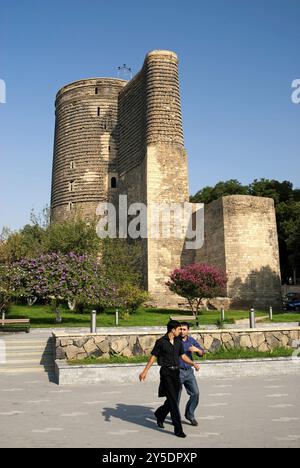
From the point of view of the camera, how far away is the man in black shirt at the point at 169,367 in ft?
16.2

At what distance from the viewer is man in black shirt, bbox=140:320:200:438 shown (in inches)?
194

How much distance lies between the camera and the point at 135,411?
574 cm

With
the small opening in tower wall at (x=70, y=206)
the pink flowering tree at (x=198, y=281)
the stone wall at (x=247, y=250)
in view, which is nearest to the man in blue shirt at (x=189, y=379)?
the pink flowering tree at (x=198, y=281)

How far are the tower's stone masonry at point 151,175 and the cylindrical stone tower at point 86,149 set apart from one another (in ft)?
0.26

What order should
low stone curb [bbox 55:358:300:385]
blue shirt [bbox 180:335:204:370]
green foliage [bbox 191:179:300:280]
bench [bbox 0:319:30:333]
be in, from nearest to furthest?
1. blue shirt [bbox 180:335:204:370]
2. low stone curb [bbox 55:358:300:385]
3. bench [bbox 0:319:30:333]
4. green foliage [bbox 191:179:300:280]

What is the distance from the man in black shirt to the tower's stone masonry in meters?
19.6

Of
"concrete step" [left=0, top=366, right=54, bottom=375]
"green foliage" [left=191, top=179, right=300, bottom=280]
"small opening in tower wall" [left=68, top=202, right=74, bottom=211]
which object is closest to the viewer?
"concrete step" [left=0, top=366, right=54, bottom=375]

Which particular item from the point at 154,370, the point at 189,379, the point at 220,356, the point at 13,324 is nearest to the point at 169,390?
the point at 189,379

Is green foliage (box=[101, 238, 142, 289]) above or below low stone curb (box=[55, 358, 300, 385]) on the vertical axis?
above

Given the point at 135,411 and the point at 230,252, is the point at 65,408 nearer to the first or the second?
the point at 135,411

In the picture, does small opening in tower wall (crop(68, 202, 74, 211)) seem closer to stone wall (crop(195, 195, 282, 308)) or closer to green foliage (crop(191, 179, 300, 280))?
stone wall (crop(195, 195, 282, 308))

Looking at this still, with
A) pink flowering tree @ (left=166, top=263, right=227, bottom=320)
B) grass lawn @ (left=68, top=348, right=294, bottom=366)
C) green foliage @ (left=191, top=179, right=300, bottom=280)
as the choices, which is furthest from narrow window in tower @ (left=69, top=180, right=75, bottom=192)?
grass lawn @ (left=68, top=348, right=294, bottom=366)

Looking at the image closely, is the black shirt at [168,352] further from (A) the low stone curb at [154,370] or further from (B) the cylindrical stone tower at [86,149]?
(B) the cylindrical stone tower at [86,149]

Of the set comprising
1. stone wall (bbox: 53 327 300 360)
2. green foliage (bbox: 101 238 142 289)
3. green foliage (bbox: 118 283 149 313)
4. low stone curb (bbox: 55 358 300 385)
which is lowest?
low stone curb (bbox: 55 358 300 385)
